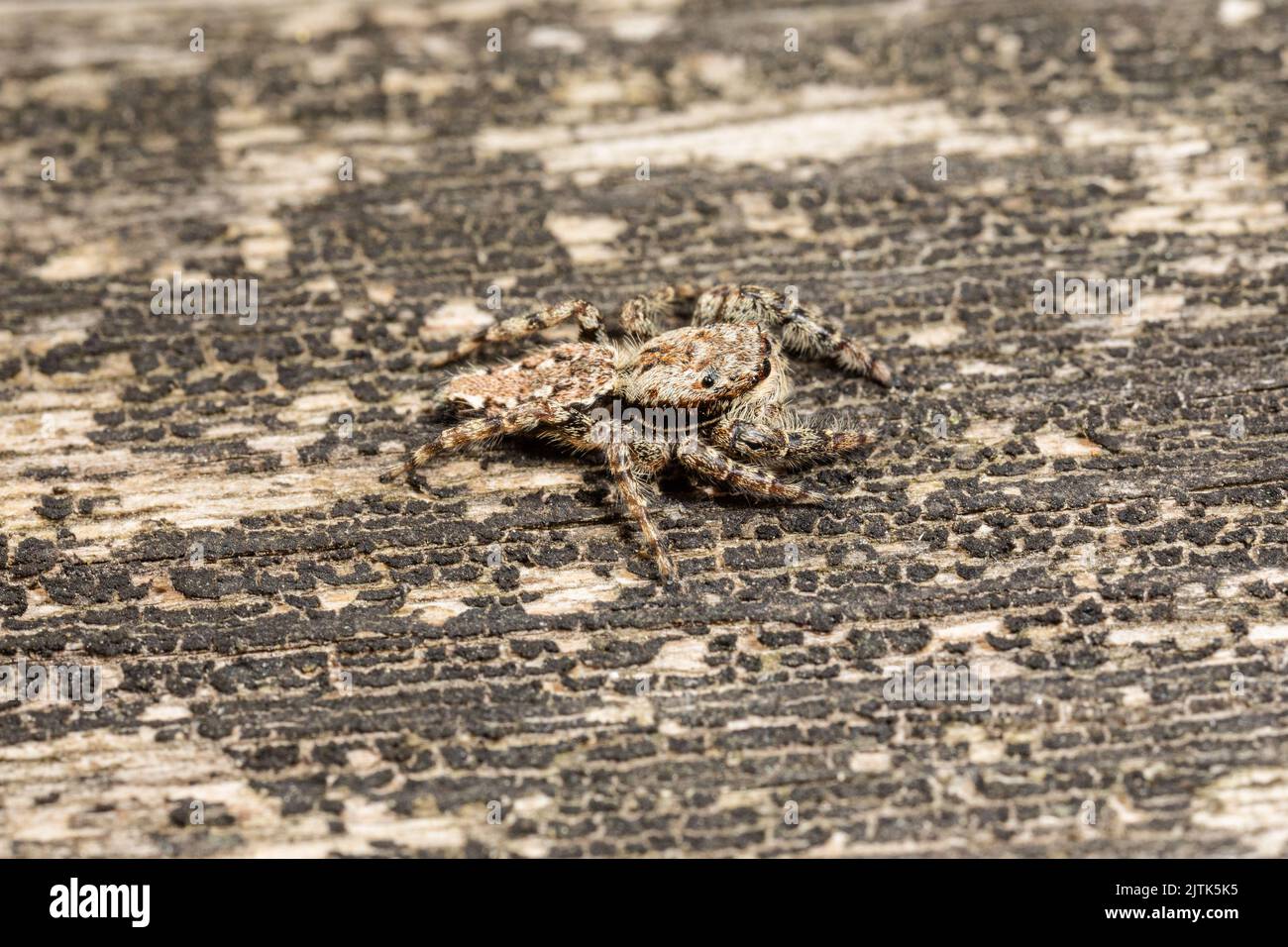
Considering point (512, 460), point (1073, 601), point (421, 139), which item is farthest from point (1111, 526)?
point (421, 139)

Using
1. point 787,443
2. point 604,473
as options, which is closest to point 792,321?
point 787,443

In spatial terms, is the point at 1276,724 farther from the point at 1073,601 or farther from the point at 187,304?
the point at 187,304

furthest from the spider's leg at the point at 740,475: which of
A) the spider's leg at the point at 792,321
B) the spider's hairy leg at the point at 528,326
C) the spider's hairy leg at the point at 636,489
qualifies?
the spider's hairy leg at the point at 528,326

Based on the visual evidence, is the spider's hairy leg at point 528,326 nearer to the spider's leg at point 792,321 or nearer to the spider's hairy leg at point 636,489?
the spider's leg at point 792,321

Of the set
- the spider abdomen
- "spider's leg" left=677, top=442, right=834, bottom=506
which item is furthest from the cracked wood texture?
the spider abdomen

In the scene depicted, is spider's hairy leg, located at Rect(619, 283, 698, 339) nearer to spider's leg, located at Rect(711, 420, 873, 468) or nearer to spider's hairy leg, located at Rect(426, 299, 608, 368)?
spider's hairy leg, located at Rect(426, 299, 608, 368)

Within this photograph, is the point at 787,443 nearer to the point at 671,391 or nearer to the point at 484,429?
the point at 671,391
